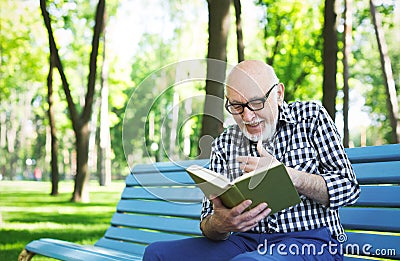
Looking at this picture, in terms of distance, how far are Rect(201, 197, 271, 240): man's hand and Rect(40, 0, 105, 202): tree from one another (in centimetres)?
842

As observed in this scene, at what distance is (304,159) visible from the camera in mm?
2348

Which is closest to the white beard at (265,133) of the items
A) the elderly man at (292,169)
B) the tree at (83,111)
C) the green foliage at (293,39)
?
the elderly man at (292,169)

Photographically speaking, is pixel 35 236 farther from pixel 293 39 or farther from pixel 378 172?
pixel 293 39

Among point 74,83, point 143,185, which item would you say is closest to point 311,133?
point 143,185

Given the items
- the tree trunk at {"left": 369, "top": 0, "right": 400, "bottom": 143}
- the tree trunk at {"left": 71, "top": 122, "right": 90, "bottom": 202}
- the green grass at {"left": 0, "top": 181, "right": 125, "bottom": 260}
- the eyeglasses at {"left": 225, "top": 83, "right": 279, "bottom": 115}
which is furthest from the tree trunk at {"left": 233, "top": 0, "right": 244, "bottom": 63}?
the eyeglasses at {"left": 225, "top": 83, "right": 279, "bottom": 115}

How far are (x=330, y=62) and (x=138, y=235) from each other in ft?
12.0

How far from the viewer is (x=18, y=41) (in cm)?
1975

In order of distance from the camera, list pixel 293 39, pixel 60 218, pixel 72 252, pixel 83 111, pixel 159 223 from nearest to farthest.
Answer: pixel 72 252
pixel 159 223
pixel 60 218
pixel 83 111
pixel 293 39

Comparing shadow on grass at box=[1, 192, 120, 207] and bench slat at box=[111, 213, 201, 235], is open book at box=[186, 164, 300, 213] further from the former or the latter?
shadow on grass at box=[1, 192, 120, 207]

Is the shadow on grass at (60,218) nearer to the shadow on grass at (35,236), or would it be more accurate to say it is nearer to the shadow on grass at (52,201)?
the shadow on grass at (35,236)

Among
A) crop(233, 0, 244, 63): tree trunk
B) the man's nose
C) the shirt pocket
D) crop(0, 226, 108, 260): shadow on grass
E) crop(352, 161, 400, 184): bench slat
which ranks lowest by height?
crop(0, 226, 108, 260): shadow on grass

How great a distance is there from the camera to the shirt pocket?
233cm

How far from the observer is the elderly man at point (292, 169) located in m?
2.21

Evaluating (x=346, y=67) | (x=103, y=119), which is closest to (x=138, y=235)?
(x=346, y=67)
